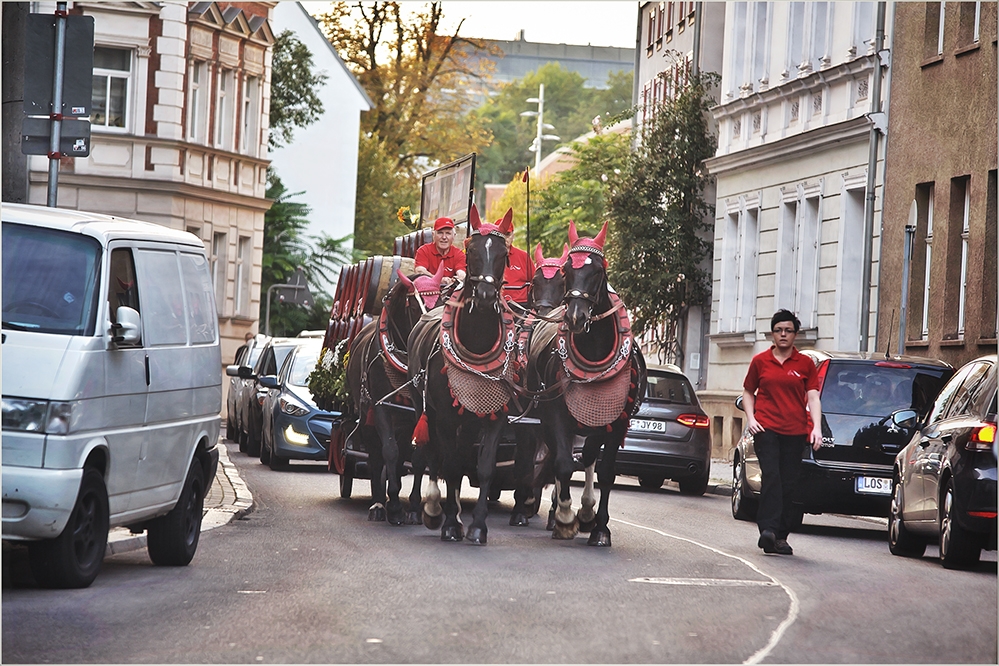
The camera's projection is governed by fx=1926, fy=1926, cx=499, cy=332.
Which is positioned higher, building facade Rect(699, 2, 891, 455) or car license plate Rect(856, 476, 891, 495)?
building facade Rect(699, 2, 891, 455)

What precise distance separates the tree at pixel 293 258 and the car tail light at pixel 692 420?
28.0 metres

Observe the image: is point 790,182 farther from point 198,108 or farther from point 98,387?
point 98,387

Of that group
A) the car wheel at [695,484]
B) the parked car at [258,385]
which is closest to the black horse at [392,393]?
the car wheel at [695,484]

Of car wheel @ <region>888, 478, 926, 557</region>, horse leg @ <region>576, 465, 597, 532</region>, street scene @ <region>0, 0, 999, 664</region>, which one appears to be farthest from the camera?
horse leg @ <region>576, 465, 597, 532</region>

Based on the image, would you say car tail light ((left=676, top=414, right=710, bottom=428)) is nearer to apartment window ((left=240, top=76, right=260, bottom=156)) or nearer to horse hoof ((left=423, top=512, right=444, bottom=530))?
horse hoof ((left=423, top=512, right=444, bottom=530))

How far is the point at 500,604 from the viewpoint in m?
10.8

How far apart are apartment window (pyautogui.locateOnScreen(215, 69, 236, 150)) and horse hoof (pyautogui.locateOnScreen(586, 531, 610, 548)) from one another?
113 feet

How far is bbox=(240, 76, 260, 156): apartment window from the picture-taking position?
5003cm

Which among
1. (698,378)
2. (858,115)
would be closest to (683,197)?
(698,378)

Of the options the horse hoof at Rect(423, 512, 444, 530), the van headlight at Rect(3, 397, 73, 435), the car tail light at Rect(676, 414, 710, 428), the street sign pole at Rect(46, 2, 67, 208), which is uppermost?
the street sign pole at Rect(46, 2, 67, 208)

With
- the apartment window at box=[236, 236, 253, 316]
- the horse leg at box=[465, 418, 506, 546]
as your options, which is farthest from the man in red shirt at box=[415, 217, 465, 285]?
the apartment window at box=[236, 236, 253, 316]

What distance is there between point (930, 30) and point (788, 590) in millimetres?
18741

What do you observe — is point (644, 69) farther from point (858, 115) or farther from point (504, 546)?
point (504, 546)

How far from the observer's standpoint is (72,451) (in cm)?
1076
